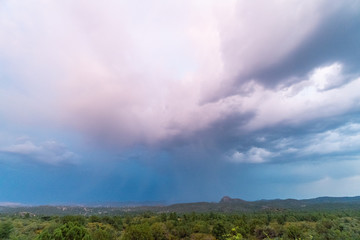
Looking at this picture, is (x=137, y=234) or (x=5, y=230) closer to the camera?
(x=5, y=230)

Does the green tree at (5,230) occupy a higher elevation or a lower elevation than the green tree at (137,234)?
higher

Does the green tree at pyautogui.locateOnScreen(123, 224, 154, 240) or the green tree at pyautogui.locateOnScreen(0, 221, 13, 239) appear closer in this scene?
the green tree at pyautogui.locateOnScreen(0, 221, 13, 239)

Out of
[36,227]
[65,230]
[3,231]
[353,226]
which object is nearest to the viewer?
[65,230]

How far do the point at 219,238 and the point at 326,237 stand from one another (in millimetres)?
18476

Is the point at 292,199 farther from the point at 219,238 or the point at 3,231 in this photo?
the point at 3,231

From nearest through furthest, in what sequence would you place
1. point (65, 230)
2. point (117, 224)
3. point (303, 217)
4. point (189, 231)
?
1. point (65, 230)
2. point (189, 231)
3. point (117, 224)
4. point (303, 217)

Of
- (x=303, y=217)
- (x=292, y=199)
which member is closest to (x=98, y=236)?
(x=303, y=217)

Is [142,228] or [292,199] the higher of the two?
[292,199]

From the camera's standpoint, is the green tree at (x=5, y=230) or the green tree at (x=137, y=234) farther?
the green tree at (x=137, y=234)

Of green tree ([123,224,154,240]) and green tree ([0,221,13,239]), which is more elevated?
green tree ([0,221,13,239])

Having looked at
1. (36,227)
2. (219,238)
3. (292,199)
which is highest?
(292,199)

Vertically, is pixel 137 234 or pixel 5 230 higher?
pixel 5 230

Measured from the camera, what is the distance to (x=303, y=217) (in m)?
60.5

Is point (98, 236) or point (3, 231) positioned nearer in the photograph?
point (3, 231)
